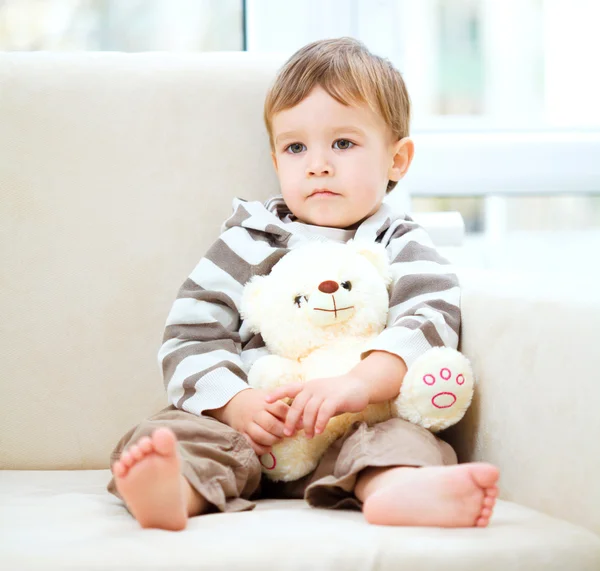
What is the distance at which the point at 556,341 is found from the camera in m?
0.81

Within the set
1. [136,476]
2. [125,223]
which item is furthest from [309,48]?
[136,476]

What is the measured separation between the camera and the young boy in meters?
0.73

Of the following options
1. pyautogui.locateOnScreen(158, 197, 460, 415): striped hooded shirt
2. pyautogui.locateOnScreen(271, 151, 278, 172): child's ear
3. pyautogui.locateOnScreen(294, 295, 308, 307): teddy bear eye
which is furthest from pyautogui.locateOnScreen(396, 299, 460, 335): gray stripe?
pyautogui.locateOnScreen(271, 151, 278, 172): child's ear

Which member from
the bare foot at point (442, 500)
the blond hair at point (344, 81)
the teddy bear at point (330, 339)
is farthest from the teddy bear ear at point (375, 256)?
the bare foot at point (442, 500)

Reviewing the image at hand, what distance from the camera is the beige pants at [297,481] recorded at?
0.84m

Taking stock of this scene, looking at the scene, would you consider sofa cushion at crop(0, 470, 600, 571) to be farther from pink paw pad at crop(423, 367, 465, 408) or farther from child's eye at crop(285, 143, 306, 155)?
child's eye at crop(285, 143, 306, 155)

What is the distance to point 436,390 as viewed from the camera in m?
0.92

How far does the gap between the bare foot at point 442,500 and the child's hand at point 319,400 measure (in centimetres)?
15

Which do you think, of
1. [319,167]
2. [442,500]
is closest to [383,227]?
[319,167]

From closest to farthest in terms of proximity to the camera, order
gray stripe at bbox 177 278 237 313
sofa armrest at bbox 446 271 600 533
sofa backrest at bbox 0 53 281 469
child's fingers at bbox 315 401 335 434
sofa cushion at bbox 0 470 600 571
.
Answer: sofa cushion at bbox 0 470 600 571 < sofa armrest at bbox 446 271 600 533 < child's fingers at bbox 315 401 335 434 < gray stripe at bbox 177 278 237 313 < sofa backrest at bbox 0 53 281 469

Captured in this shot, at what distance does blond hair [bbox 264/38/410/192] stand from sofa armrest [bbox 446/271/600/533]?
0.31m

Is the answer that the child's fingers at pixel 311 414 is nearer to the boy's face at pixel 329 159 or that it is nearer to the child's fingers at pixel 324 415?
the child's fingers at pixel 324 415

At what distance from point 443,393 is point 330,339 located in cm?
15

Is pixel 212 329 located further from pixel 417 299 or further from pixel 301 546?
pixel 301 546
